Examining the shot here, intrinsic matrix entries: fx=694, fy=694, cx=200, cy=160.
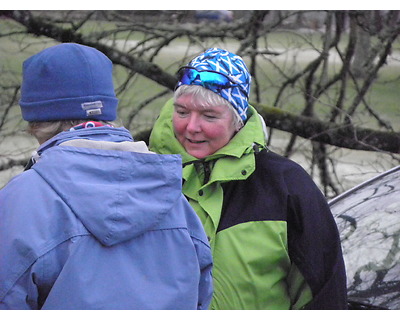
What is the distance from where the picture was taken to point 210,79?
2387 millimetres

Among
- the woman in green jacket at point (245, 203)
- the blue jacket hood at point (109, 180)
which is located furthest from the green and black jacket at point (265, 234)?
the blue jacket hood at point (109, 180)

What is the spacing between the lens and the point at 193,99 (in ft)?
7.88

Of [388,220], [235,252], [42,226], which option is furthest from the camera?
[388,220]

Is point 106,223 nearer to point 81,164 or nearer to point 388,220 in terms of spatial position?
point 81,164

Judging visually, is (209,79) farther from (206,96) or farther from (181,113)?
(181,113)

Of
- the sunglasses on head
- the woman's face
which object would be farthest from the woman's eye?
the sunglasses on head

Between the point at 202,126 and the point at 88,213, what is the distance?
918 millimetres

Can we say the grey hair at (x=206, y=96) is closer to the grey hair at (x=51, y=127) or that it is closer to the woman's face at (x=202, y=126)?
the woman's face at (x=202, y=126)

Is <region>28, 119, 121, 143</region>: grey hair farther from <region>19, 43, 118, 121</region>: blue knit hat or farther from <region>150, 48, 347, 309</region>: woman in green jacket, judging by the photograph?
<region>150, 48, 347, 309</region>: woman in green jacket

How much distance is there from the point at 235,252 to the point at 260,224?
12 centimetres

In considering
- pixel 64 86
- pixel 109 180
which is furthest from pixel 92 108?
pixel 109 180

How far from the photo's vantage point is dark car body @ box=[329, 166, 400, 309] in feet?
8.39

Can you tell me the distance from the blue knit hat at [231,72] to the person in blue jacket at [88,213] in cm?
71

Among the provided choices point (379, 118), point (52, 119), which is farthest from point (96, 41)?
point (52, 119)
